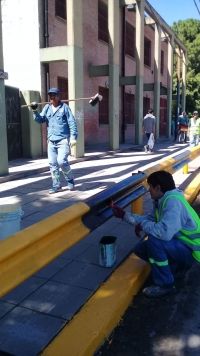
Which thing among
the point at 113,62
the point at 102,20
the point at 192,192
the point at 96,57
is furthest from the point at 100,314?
the point at 102,20

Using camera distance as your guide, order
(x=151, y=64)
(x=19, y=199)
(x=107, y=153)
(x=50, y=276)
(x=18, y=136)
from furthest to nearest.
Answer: (x=151, y=64) → (x=107, y=153) → (x=18, y=136) → (x=19, y=199) → (x=50, y=276)

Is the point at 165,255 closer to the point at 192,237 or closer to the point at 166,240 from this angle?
the point at 166,240

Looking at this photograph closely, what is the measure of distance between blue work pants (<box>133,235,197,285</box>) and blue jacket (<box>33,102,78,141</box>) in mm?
3771

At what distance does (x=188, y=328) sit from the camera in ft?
8.98

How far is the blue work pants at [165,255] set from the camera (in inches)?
124

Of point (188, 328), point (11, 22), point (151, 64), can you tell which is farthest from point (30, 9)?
point (151, 64)

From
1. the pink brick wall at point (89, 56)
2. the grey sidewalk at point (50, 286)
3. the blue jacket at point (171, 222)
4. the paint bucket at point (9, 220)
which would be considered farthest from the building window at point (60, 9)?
the blue jacket at point (171, 222)

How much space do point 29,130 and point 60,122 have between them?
4.77 m

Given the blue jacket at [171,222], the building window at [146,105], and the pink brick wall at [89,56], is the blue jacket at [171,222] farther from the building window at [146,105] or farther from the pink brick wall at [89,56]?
the building window at [146,105]

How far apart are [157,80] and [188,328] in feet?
61.0

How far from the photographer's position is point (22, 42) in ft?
38.2

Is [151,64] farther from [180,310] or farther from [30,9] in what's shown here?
[180,310]

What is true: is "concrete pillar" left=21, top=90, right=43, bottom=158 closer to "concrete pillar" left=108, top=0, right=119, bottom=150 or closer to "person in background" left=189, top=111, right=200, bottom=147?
"concrete pillar" left=108, top=0, right=119, bottom=150

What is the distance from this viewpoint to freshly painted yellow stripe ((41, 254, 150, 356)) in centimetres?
229
